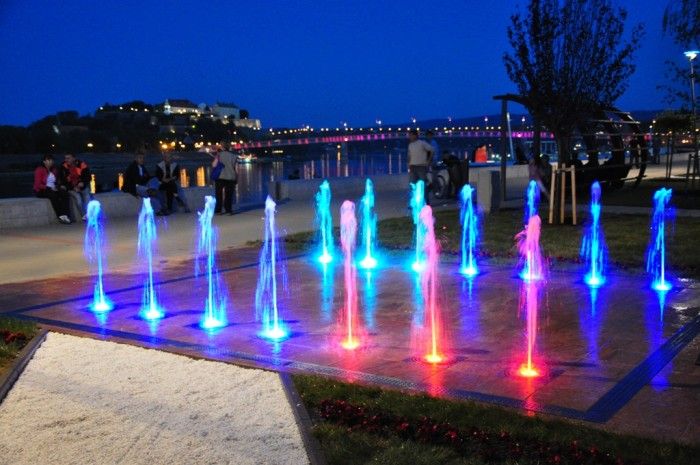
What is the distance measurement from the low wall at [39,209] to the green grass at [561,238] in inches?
217

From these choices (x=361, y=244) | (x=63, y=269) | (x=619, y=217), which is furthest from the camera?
(x=619, y=217)

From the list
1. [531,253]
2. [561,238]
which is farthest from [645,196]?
[531,253]

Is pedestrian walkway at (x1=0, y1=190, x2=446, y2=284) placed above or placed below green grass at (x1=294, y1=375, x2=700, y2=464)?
above

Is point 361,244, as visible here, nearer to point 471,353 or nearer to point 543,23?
point 471,353

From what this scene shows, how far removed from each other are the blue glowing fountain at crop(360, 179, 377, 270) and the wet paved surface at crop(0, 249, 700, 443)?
1.83 ft

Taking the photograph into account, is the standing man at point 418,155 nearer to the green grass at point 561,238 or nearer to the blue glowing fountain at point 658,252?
the green grass at point 561,238

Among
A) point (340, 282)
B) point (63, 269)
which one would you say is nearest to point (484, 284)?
point (340, 282)

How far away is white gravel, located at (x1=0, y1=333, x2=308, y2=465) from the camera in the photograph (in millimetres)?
4305

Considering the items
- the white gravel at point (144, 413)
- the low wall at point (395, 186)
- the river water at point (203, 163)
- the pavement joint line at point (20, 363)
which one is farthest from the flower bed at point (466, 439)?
the river water at point (203, 163)

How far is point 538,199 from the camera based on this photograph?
1823 cm

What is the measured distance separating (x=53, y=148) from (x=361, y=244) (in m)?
117

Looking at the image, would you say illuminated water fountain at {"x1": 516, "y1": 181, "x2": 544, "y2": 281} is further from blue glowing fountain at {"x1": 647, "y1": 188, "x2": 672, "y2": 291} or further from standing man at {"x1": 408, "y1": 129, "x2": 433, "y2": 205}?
standing man at {"x1": 408, "y1": 129, "x2": 433, "y2": 205}

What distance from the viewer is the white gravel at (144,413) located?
169 inches

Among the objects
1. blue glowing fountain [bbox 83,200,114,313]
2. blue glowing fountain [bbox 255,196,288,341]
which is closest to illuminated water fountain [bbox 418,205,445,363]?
blue glowing fountain [bbox 255,196,288,341]
